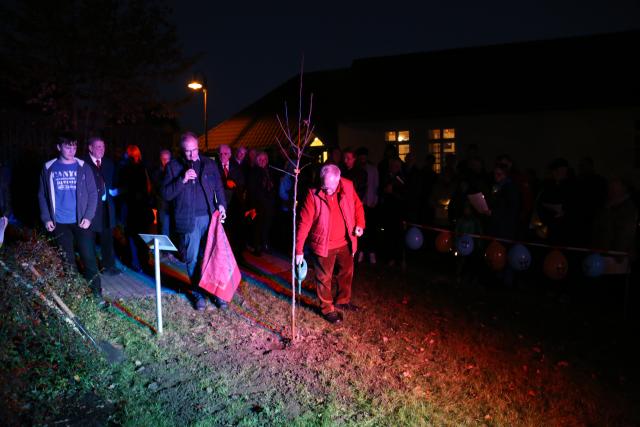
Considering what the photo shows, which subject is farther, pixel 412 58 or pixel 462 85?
pixel 412 58

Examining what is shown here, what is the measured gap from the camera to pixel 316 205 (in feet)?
20.0

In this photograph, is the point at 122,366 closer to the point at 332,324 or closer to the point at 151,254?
the point at 332,324

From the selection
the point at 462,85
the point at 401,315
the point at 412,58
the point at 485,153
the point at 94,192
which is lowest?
the point at 401,315

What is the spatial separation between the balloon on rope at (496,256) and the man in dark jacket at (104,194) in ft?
18.9

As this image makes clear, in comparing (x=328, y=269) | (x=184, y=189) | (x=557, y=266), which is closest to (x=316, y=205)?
(x=328, y=269)

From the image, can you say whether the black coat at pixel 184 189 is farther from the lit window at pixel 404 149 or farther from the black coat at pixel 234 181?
the lit window at pixel 404 149

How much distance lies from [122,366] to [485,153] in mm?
16193

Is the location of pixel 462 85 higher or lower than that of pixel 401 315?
higher

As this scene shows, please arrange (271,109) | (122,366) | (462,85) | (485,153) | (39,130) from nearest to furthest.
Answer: (122,366) → (39,130) → (485,153) → (462,85) → (271,109)

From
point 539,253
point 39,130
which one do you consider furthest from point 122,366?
point 39,130

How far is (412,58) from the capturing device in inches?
874

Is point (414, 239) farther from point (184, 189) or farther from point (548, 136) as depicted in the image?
point (548, 136)

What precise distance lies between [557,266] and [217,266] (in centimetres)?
488

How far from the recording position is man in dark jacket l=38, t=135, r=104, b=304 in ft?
19.4
